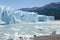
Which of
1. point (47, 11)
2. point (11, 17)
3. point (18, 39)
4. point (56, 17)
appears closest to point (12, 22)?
point (11, 17)

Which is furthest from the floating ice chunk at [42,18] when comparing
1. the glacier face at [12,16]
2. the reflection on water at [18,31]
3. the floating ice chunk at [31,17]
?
the reflection on water at [18,31]

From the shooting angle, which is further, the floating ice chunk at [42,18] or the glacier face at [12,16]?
the floating ice chunk at [42,18]

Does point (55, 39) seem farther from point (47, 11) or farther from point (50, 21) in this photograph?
point (47, 11)

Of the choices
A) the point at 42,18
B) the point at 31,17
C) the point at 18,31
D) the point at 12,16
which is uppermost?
the point at 12,16

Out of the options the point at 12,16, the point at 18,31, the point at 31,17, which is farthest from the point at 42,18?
the point at 18,31

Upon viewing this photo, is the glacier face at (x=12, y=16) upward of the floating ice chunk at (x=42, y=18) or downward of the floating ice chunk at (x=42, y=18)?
upward

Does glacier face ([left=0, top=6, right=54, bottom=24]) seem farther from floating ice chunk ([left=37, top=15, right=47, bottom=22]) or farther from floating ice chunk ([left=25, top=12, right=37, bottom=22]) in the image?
floating ice chunk ([left=37, top=15, right=47, bottom=22])

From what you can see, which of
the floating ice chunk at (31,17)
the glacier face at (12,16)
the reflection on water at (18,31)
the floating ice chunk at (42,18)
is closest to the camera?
the reflection on water at (18,31)

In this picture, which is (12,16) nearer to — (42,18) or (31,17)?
(31,17)

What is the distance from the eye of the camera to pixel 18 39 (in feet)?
23.8

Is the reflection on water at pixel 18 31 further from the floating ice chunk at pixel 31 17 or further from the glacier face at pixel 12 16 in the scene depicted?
the floating ice chunk at pixel 31 17

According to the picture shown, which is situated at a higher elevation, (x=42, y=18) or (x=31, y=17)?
(x=31, y=17)

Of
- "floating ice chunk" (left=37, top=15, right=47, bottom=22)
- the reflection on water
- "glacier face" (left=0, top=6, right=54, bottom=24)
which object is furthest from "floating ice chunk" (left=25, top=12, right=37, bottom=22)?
the reflection on water

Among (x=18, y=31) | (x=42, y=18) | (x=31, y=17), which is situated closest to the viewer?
(x=18, y=31)
